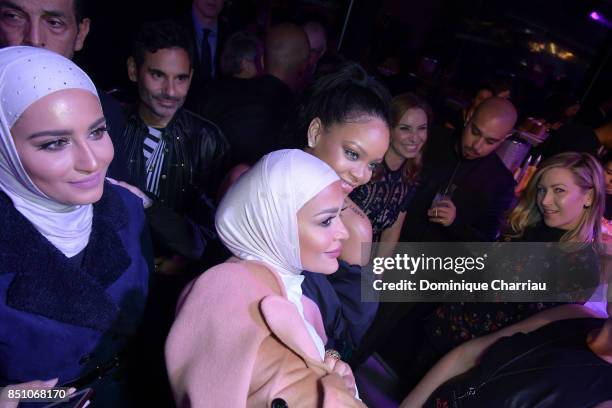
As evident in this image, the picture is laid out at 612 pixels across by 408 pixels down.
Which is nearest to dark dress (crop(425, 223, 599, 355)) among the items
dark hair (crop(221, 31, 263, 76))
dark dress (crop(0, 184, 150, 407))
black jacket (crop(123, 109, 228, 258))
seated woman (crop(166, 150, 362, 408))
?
seated woman (crop(166, 150, 362, 408))

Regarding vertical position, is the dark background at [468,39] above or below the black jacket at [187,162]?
above

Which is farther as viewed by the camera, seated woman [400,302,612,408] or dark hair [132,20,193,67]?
dark hair [132,20,193,67]

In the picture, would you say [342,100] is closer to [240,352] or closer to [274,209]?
[274,209]

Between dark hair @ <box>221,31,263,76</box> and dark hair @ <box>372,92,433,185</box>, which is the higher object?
dark hair @ <box>221,31,263,76</box>

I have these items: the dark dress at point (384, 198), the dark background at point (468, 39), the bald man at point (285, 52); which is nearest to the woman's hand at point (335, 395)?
the dark dress at point (384, 198)

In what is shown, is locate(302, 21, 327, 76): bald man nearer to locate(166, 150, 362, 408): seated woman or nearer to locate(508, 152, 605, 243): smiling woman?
locate(508, 152, 605, 243): smiling woman

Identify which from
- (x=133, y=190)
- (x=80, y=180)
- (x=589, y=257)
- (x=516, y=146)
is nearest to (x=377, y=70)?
(x=516, y=146)

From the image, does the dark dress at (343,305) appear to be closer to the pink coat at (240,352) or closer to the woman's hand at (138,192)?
the pink coat at (240,352)

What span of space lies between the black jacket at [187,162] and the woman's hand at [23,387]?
3.35 ft

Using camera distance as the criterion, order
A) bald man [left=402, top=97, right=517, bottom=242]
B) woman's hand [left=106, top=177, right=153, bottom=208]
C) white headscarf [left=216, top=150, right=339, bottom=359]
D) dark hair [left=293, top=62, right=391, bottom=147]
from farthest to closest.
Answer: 1. bald man [left=402, top=97, right=517, bottom=242]
2. dark hair [left=293, top=62, right=391, bottom=147]
3. woman's hand [left=106, top=177, right=153, bottom=208]
4. white headscarf [left=216, top=150, right=339, bottom=359]

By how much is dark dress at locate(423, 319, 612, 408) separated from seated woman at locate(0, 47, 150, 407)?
147 centimetres

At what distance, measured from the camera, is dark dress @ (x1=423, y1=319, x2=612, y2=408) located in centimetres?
134

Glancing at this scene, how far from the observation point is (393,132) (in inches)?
98.3

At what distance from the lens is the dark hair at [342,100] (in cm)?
177
